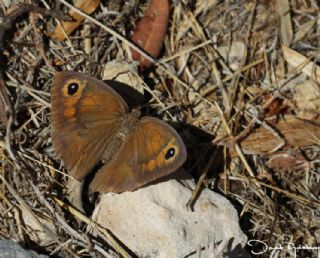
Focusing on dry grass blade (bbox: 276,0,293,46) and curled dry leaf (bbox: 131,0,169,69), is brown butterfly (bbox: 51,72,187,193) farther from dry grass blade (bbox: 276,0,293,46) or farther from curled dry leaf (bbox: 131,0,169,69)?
dry grass blade (bbox: 276,0,293,46)

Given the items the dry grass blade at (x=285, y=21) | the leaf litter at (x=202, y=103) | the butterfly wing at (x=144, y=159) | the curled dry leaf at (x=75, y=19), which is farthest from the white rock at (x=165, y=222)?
the dry grass blade at (x=285, y=21)

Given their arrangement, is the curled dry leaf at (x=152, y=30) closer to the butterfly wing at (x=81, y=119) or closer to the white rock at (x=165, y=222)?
the butterfly wing at (x=81, y=119)

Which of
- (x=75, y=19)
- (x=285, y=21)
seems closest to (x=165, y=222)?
(x=75, y=19)

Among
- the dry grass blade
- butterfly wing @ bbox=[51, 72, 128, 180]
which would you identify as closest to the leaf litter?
the dry grass blade

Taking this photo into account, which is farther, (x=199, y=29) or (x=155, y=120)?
(x=199, y=29)

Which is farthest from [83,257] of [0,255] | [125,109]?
[125,109]

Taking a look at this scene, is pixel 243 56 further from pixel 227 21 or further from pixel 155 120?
pixel 155 120

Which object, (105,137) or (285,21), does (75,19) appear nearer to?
(105,137)
